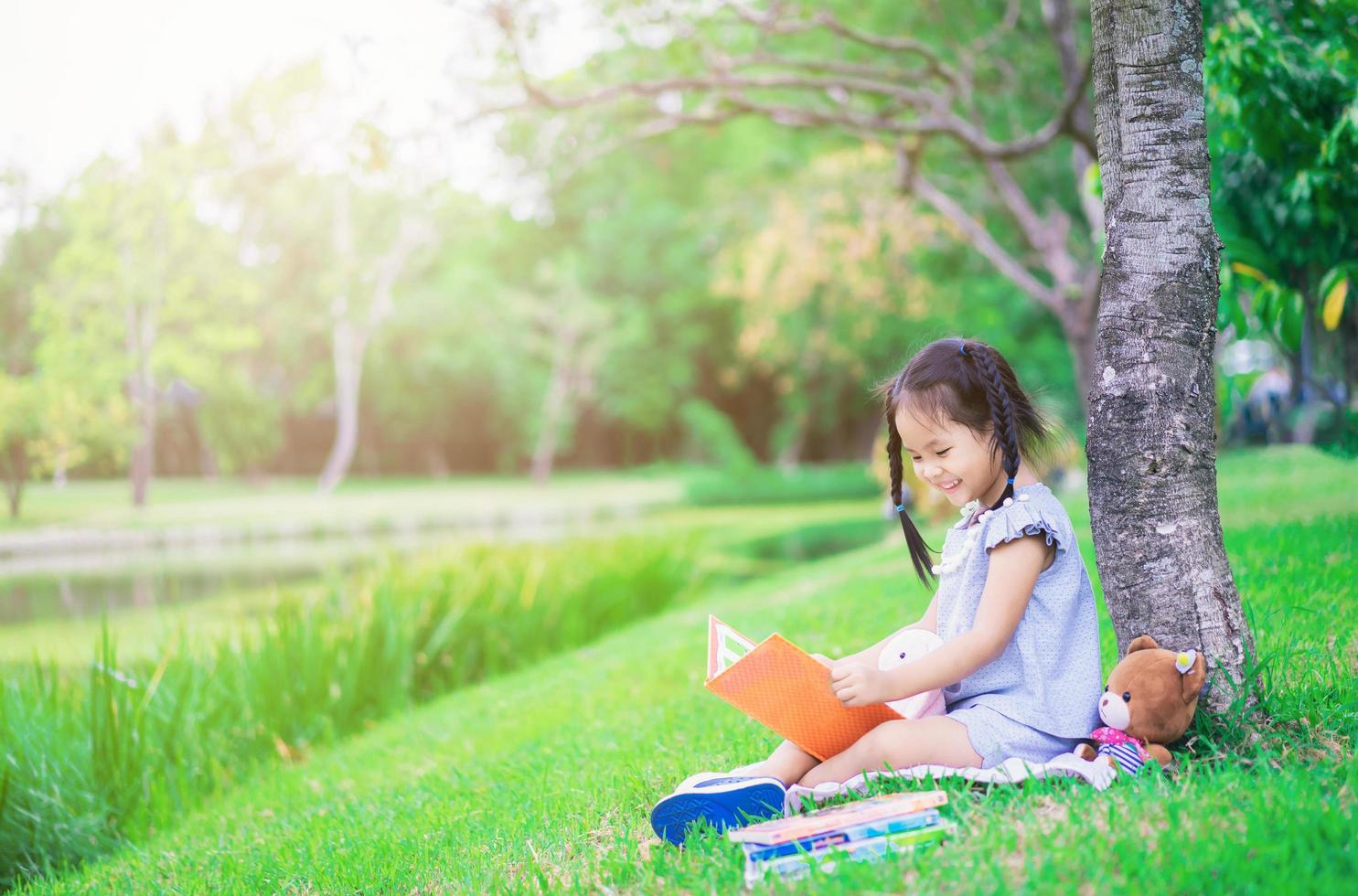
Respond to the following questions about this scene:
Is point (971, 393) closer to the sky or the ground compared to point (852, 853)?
closer to the sky

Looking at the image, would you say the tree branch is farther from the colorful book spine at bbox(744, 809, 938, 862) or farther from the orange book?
the colorful book spine at bbox(744, 809, 938, 862)

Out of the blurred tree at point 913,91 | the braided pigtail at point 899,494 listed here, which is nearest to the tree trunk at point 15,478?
the blurred tree at point 913,91

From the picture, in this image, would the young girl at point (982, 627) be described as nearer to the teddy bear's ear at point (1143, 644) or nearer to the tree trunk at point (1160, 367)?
the teddy bear's ear at point (1143, 644)

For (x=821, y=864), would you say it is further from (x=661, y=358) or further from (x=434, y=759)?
(x=661, y=358)

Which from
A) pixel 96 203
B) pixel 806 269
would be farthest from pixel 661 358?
pixel 96 203

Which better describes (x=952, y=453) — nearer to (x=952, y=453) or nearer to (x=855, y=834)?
(x=952, y=453)

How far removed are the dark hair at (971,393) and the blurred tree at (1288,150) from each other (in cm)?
161

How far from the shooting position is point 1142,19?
2.23m

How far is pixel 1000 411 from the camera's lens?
2.00 m

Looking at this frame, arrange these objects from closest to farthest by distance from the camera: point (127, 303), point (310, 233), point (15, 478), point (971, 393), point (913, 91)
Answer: point (971, 393), point (913, 91), point (15, 478), point (127, 303), point (310, 233)

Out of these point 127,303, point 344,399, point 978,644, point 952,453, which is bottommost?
point 978,644

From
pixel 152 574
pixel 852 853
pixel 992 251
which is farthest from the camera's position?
pixel 152 574

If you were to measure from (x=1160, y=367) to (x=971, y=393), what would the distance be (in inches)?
19.1

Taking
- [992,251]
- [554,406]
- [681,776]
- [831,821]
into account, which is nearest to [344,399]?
[554,406]
